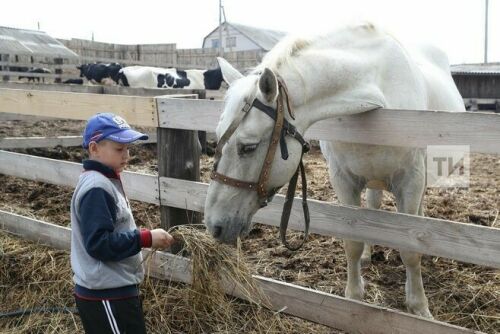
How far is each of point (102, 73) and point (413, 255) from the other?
18959 mm

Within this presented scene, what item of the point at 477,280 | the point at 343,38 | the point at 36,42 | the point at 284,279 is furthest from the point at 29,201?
the point at 36,42

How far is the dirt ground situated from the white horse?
1.01 ft

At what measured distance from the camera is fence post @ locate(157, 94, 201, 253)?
341cm

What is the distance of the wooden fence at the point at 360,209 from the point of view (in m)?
2.38

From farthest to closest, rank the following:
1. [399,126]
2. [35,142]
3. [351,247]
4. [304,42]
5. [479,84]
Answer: [479,84]
[35,142]
[351,247]
[304,42]
[399,126]

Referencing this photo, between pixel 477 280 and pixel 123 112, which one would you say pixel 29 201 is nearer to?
pixel 123 112

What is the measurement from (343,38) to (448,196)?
3.86 m

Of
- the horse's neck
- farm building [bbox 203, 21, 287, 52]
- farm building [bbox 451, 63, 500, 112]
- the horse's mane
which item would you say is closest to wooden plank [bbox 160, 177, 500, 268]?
the horse's neck

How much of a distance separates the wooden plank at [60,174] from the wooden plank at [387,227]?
0.18 m

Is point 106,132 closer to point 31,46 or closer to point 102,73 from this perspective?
point 102,73

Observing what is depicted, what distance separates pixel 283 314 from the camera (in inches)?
125

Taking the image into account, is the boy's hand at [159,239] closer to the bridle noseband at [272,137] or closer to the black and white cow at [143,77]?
the bridle noseband at [272,137]

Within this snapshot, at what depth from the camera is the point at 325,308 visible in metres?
2.89

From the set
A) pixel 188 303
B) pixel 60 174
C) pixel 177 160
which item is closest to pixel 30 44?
pixel 60 174
